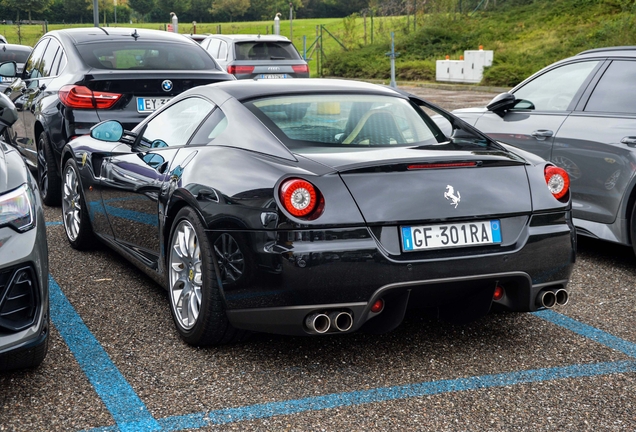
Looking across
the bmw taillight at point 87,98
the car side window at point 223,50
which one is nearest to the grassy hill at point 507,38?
the car side window at point 223,50

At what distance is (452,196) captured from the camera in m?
3.65

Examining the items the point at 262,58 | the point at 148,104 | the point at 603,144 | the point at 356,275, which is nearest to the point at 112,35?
the point at 148,104

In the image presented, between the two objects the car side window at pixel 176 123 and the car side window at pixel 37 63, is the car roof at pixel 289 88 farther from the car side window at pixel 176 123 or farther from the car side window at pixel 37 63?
the car side window at pixel 37 63

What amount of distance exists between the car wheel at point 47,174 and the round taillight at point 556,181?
16.4ft

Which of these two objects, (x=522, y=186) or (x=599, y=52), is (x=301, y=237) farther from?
(x=599, y=52)

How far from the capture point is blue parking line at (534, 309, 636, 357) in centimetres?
409

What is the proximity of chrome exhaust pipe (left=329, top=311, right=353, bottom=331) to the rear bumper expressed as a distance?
0.9 inches

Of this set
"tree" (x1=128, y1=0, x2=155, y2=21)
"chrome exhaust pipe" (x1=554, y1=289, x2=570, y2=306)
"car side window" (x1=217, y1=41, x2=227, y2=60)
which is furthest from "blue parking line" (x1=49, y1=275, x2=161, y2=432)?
"tree" (x1=128, y1=0, x2=155, y2=21)

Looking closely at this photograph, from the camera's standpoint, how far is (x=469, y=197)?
145 inches

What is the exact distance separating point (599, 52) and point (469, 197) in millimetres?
3129

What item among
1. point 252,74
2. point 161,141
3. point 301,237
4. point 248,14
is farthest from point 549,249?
point 248,14

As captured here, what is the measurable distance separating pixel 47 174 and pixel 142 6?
9474 cm

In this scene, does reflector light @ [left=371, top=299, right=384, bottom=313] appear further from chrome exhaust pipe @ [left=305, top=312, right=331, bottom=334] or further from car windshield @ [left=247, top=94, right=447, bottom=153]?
car windshield @ [left=247, top=94, right=447, bottom=153]

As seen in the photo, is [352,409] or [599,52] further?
[599,52]
